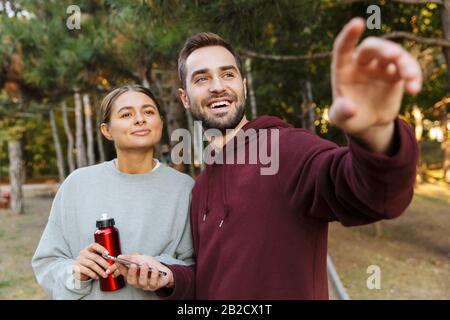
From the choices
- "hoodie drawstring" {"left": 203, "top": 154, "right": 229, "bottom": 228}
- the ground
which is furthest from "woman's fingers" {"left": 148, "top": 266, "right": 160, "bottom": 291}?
the ground

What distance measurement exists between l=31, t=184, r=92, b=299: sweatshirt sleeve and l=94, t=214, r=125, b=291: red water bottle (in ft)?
0.40

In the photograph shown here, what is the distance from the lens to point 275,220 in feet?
5.23

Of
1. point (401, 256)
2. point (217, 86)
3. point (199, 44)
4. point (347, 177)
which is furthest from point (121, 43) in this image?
point (347, 177)

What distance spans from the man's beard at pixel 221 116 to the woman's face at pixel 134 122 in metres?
0.23

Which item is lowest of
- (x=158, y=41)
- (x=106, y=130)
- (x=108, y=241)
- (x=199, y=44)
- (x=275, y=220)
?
(x=108, y=241)

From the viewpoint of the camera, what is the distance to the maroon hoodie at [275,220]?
4.36 feet

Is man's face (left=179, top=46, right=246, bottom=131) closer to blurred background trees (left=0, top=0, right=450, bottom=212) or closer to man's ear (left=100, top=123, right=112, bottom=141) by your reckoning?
man's ear (left=100, top=123, right=112, bottom=141)

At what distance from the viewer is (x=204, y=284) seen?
178 cm

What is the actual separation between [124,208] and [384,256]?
764 centimetres

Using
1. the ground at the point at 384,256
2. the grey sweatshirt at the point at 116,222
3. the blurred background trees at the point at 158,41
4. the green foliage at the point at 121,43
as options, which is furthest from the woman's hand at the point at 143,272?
the ground at the point at 384,256

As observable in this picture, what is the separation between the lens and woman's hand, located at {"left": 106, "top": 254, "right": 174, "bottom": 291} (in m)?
1.69

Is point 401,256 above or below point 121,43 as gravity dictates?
below

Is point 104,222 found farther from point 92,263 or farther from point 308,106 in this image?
point 308,106

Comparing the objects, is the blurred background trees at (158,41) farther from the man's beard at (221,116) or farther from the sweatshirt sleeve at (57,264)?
the sweatshirt sleeve at (57,264)
